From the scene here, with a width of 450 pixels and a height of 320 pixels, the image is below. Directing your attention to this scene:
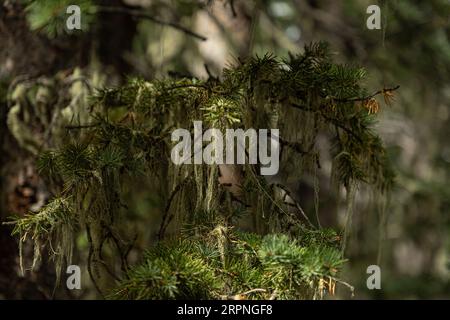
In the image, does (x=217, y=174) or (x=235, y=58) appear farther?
(x=235, y=58)

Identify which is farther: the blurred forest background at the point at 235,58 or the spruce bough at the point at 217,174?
the blurred forest background at the point at 235,58

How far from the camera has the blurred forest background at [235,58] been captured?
125 inches

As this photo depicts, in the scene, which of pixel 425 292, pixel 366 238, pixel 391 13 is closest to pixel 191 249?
pixel 391 13

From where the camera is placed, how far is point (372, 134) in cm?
254

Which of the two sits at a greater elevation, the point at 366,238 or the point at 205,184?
the point at 205,184

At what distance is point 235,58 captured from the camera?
2.57 meters

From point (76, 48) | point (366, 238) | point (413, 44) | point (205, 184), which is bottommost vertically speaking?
point (366, 238)

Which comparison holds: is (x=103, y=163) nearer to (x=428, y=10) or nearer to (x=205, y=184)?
(x=205, y=184)

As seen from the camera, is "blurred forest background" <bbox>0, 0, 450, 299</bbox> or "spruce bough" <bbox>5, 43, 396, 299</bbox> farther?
"blurred forest background" <bbox>0, 0, 450, 299</bbox>

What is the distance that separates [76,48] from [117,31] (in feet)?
1.60

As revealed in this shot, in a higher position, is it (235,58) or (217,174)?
(235,58)

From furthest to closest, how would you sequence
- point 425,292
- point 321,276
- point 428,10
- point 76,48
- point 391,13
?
point 425,292 → point 428,10 → point 76,48 → point 391,13 → point 321,276

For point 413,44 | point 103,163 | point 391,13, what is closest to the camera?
point 103,163

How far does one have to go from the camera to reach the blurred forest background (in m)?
3.19
